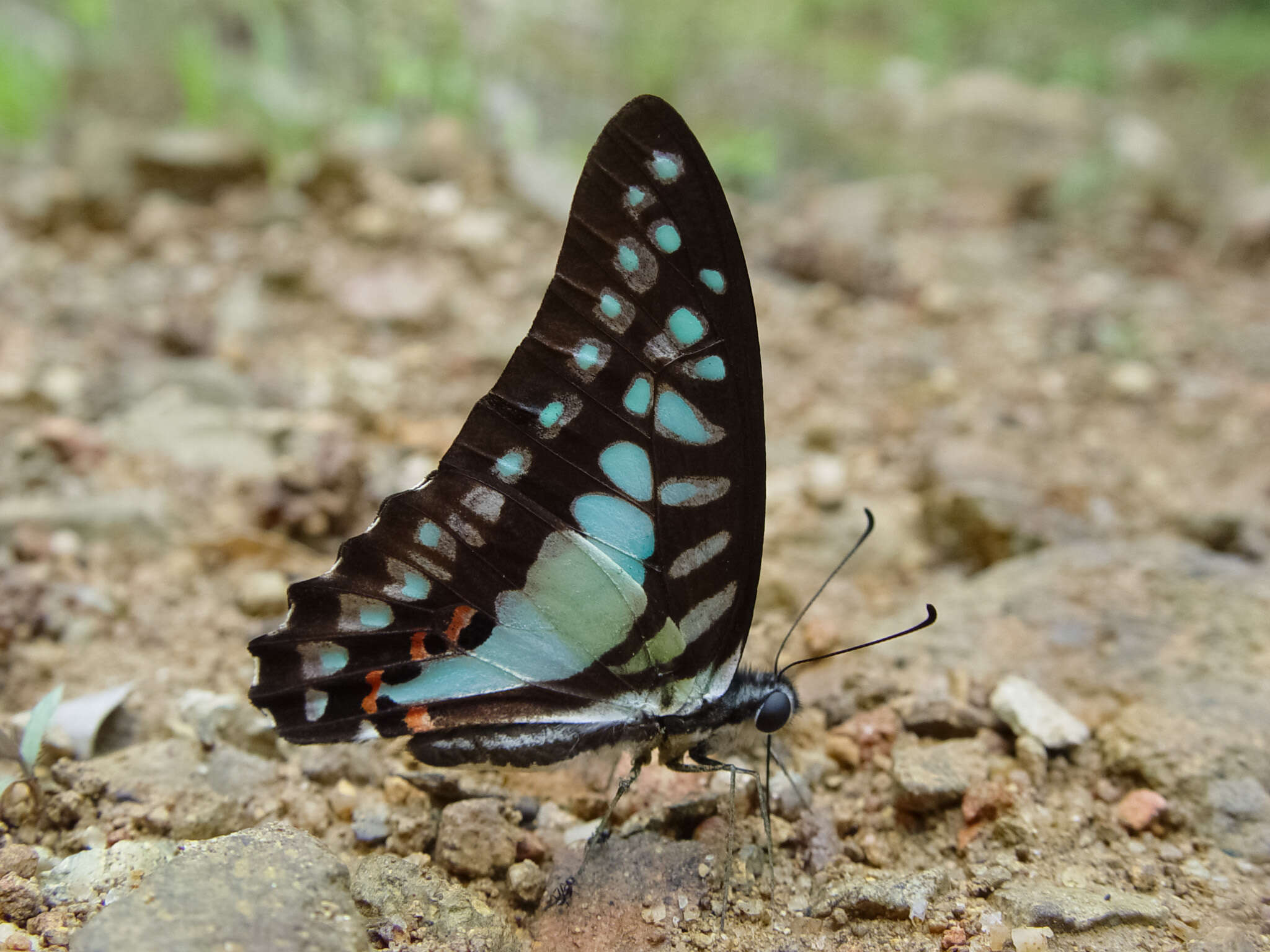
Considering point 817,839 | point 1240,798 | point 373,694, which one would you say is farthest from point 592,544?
point 1240,798

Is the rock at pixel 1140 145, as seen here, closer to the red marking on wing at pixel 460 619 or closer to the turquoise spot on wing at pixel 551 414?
the turquoise spot on wing at pixel 551 414

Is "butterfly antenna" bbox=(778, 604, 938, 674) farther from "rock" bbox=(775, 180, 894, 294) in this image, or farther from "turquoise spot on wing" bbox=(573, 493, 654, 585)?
"rock" bbox=(775, 180, 894, 294)

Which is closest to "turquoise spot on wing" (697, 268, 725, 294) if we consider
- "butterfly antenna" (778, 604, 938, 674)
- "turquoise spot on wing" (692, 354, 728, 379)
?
"turquoise spot on wing" (692, 354, 728, 379)

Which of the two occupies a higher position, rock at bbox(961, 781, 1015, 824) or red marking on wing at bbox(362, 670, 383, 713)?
rock at bbox(961, 781, 1015, 824)

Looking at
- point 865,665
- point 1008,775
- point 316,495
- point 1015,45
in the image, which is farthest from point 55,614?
point 1015,45

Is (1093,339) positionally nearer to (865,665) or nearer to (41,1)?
(865,665)
